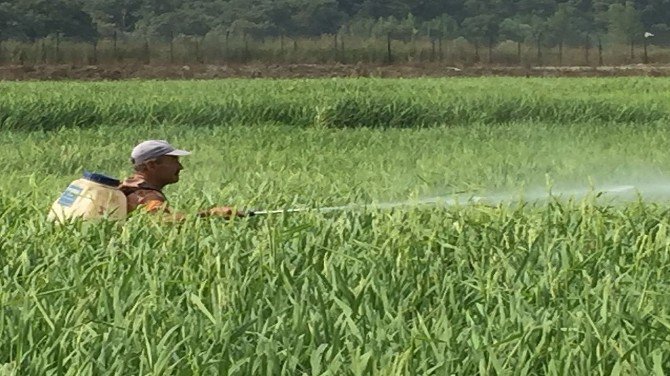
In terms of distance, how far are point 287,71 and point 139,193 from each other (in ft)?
117

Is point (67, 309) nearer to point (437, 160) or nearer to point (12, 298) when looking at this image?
point (12, 298)

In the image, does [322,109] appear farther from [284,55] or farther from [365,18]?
[365,18]

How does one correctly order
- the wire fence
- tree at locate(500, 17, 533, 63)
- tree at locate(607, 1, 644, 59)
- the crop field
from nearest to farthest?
the crop field < the wire fence < tree at locate(500, 17, 533, 63) < tree at locate(607, 1, 644, 59)

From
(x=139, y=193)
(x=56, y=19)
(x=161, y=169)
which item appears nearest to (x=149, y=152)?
(x=161, y=169)

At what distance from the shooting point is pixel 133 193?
210 inches

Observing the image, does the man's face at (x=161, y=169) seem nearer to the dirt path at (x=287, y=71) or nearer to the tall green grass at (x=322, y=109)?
the tall green grass at (x=322, y=109)

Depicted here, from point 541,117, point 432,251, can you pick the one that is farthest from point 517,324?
point 541,117

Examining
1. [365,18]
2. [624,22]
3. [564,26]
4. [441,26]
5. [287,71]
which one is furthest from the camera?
[564,26]

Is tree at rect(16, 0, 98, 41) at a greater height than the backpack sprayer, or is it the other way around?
the backpack sprayer

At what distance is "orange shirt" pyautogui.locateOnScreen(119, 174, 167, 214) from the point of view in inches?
207

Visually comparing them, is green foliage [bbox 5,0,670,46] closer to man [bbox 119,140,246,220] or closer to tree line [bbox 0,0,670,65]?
tree line [bbox 0,0,670,65]

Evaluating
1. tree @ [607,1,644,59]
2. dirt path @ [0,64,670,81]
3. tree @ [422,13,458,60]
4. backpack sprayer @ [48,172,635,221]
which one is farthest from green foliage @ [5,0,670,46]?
backpack sprayer @ [48,172,635,221]

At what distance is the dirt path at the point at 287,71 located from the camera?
37469 mm

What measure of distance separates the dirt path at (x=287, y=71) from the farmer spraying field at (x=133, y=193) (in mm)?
31873
